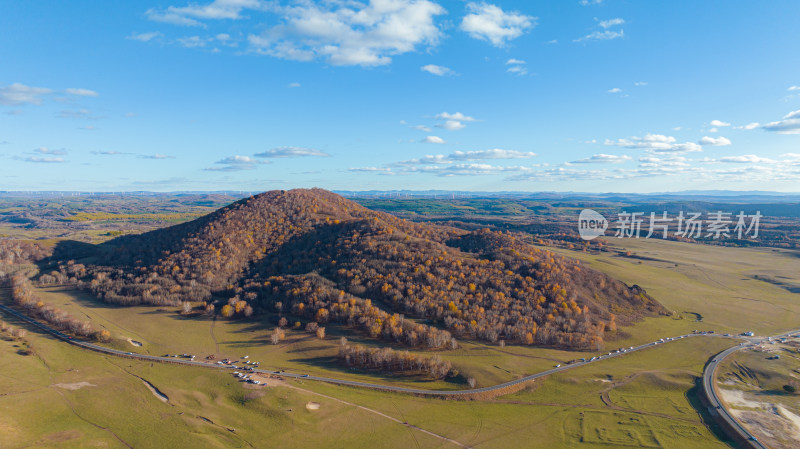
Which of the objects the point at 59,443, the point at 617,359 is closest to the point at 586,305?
Answer: the point at 617,359

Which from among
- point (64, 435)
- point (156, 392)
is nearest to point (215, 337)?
point (156, 392)

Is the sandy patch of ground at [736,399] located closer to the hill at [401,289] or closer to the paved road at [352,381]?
the paved road at [352,381]

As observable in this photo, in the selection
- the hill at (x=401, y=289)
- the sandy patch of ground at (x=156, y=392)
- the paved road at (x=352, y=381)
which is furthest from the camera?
the hill at (x=401, y=289)

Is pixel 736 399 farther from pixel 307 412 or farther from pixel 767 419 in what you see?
pixel 307 412

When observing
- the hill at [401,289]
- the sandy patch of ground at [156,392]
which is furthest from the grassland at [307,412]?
the hill at [401,289]

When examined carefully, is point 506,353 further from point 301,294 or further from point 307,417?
point 301,294
